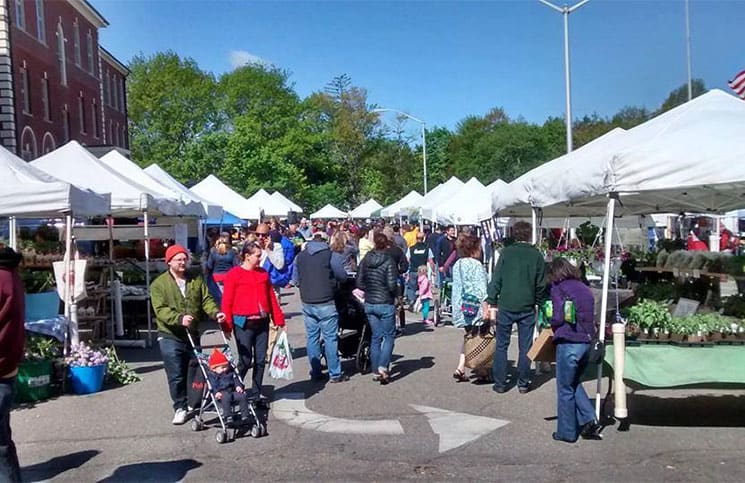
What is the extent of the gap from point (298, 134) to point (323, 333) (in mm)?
53856

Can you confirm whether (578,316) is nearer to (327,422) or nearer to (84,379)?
(327,422)

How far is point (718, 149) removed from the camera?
636cm

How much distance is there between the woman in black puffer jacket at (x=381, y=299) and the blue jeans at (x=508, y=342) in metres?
1.39

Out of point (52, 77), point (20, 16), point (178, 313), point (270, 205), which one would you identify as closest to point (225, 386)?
point (178, 313)

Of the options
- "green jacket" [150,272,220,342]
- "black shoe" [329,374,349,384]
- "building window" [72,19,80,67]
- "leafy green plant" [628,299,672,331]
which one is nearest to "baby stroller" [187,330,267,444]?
"green jacket" [150,272,220,342]

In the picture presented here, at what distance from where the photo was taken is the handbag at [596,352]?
6.48 meters

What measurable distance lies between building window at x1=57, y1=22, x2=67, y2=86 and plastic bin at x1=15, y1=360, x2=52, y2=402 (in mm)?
38964

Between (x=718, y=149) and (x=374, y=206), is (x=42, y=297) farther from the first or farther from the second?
(x=374, y=206)

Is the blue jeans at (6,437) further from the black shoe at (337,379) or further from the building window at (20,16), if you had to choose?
the building window at (20,16)

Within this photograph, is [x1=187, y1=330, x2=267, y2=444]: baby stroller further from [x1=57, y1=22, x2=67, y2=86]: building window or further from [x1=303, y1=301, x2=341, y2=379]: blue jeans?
[x1=57, y1=22, x2=67, y2=86]: building window

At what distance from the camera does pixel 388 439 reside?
6637 millimetres

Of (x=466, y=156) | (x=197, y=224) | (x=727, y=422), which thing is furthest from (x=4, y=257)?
A: (x=466, y=156)

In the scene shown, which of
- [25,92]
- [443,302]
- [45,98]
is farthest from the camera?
[45,98]

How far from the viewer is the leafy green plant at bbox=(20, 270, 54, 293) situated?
32.0 feet
